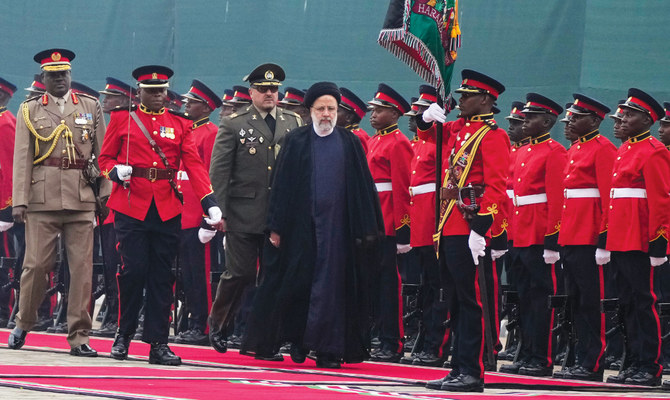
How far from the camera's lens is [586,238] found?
10.3 metres

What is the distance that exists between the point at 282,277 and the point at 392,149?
1899 mm

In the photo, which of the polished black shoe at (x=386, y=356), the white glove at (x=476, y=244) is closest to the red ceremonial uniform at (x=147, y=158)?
the polished black shoe at (x=386, y=356)

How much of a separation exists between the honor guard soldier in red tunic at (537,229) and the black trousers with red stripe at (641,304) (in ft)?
2.44

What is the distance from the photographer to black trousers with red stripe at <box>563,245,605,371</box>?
1031 cm

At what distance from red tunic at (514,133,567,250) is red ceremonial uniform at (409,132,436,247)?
668 millimetres

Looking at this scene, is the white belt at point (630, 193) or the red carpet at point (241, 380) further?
the white belt at point (630, 193)

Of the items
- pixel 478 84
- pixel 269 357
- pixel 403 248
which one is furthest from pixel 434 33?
pixel 403 248

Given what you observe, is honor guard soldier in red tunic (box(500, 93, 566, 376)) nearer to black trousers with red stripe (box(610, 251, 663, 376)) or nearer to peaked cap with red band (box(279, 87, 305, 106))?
black trousers with red stripe (box(610, 251, 663, 376))

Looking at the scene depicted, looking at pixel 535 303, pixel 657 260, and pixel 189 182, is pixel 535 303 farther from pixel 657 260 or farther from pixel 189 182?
pixel 189 182

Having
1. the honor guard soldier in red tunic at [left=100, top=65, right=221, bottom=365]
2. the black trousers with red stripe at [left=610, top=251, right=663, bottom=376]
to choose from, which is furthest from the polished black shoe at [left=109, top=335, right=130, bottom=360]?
the black trousers with red stripe at [left=610, top=251, right=663, bottom=376]

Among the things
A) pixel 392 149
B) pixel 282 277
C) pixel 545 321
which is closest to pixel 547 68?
pixel 392 149

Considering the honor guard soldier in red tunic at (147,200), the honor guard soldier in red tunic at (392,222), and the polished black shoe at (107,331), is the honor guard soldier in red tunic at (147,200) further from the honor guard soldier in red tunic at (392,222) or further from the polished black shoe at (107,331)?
the polished black shoe at (107,331)

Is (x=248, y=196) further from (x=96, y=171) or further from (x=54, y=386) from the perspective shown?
(x=54, y=386)

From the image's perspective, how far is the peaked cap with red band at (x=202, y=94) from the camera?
13211mm
